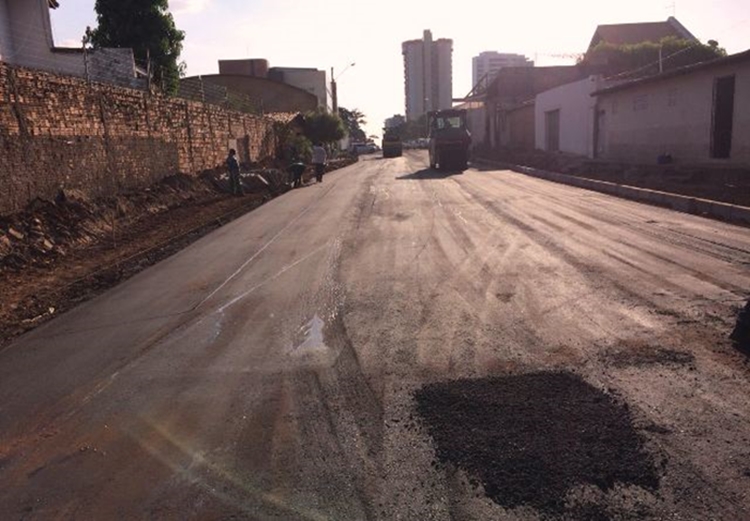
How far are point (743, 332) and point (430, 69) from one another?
148021 mm

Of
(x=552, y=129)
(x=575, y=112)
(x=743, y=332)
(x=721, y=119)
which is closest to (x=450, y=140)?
(x=575, y=112)

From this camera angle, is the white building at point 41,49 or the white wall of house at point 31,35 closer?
the white building at point 41,49

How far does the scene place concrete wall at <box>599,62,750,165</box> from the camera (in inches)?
756

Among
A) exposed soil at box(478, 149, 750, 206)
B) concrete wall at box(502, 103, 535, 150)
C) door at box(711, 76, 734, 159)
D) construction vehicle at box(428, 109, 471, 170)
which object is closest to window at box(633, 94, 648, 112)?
exposed soil at box(478, 149, 750, 206)

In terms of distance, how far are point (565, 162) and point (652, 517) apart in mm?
28295

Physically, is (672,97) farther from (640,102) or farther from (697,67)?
(640,102)

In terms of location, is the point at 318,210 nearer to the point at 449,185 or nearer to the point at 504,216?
the point at 504,216

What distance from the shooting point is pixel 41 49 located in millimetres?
24812

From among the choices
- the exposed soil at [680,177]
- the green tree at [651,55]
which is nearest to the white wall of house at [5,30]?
the exposed soil at [680,177]

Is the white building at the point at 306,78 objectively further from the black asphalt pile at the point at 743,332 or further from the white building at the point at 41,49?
the black asphalt pile at the point at 743,332

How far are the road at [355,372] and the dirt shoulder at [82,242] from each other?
0.58 metres

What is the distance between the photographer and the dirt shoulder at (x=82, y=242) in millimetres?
8898

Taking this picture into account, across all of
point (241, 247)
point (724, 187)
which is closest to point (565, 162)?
point (724, 187)

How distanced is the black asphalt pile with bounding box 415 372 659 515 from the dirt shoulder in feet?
17.2
